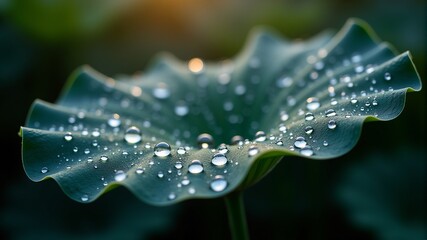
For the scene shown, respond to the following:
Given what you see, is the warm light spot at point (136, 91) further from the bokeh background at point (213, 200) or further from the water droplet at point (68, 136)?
the bokeh background at point (213, 200)

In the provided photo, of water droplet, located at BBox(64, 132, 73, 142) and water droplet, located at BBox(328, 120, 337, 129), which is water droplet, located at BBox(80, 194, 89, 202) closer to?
water droplet, located at BBox(64, 132, 73, 142)

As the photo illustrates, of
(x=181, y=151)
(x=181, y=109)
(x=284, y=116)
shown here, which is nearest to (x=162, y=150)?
(x=181, y=151)

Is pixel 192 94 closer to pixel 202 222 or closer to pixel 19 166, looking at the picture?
pixel 202 222

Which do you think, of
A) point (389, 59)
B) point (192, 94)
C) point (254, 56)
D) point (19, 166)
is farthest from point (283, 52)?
point (19, 166)

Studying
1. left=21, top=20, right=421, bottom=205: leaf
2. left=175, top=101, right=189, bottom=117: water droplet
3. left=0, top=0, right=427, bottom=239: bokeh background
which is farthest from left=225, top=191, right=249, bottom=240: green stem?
left=0, top=0, right=427, bottom=239: bokeh background

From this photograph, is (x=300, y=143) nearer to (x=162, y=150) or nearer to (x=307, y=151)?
(x=307, y=151)

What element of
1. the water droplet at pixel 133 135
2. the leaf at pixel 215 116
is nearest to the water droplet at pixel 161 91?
the leaf at pixel 215 116
